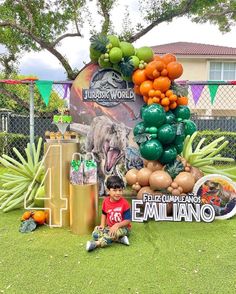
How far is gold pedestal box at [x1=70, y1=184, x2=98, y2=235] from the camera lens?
12.3 ft

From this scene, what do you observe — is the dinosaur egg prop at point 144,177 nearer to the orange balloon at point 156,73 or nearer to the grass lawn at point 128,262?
the grass lawn at point 128,262

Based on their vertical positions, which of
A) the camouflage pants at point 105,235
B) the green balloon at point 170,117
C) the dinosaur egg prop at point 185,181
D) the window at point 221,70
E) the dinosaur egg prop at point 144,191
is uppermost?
the window at point 221,70

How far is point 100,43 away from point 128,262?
118 inches

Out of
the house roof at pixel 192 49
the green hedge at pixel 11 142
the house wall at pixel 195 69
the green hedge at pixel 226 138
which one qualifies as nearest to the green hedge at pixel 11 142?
the green hedge at pixel 11 142

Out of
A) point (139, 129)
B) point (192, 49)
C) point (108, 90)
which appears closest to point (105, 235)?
point (139, 129)

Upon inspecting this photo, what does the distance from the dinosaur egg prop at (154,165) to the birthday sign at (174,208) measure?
486 millimetres

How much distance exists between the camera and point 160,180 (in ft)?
14.2

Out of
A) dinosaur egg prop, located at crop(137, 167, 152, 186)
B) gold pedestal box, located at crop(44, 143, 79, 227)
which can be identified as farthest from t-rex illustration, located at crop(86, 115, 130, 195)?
gold pedestal box, located at crop(44, 143, 79, 227)

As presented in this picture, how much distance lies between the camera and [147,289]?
2.58 m

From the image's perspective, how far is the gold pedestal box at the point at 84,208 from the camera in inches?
147

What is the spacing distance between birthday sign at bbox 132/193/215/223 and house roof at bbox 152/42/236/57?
1791cm

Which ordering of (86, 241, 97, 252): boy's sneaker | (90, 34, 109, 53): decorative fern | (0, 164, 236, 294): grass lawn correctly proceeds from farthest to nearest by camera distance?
1. (90, 34, 109, 53): decorative fern
2. (86, 241, 97, 252): boy's sneaker
3. (0, 164, 236, 294): grass lawn

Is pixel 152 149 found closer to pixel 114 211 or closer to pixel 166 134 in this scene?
pixel 166 134

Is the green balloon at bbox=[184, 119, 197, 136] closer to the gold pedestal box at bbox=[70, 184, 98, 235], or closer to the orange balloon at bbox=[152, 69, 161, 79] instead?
the orange balloon at bbox=[152, 69, 161, 79]
